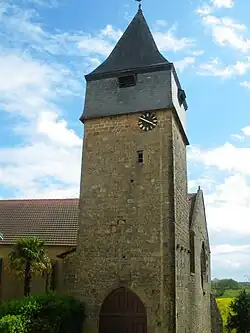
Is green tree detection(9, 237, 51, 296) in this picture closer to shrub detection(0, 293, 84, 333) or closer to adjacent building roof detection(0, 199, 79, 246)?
adjacent building roof detection(0, 199, 79, 246)

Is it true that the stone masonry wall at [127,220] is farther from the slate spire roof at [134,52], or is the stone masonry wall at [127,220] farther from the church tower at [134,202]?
the slate spire roof at [134,52]

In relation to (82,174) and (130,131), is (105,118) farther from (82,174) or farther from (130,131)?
(82,174)

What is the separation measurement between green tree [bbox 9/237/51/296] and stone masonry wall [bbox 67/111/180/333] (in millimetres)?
2521

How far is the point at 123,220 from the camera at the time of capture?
18.6 m

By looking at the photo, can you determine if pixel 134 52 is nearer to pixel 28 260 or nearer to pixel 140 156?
pixel 140 156

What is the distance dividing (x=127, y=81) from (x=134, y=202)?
6.29m

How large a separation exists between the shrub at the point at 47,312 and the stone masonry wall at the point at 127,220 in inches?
45.3

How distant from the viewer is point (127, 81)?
20578mm

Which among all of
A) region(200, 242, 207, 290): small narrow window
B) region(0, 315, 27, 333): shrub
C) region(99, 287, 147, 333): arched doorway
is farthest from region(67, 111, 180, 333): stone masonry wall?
region(200, 242, 207, 290): small narrow window

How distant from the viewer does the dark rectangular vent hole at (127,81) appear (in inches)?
805

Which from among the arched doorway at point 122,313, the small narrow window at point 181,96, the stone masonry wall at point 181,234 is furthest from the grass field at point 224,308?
the small narrow window at point 181,96

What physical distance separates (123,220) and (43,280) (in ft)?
23.1

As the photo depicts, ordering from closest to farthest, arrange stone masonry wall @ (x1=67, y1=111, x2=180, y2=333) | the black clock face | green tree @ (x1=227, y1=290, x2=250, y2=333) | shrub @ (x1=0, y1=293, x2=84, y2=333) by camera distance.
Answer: shrub @ (x1=0, y1=293, x2=84, y2=333) < stone masonry wall @ (x1=67, y1=111, x2=180, y2=333) < the black clock face < green tree @ (x1=227, y1=290, x2=250, y2=333)

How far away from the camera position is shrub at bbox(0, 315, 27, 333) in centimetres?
1362
